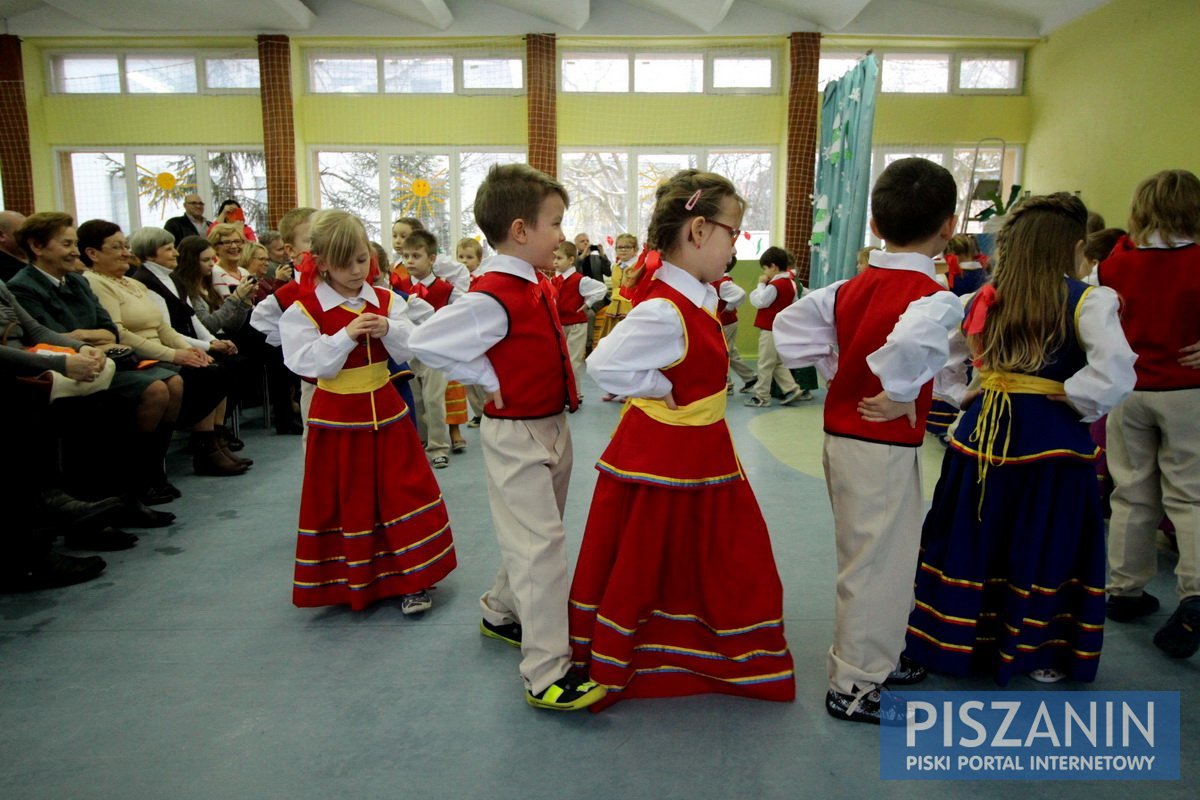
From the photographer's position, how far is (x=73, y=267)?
3.75m

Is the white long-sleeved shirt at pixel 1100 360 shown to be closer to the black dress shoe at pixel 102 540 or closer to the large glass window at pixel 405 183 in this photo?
the black dress shoe at pixel 102 540

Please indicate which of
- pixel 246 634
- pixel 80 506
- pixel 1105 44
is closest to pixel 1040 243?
pixel 246 634

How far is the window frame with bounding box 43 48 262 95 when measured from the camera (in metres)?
9.69

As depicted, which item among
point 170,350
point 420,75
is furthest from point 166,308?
point 420,75

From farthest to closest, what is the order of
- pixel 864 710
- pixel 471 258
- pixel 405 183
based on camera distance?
pixel 405 183
pixel 471 258
pixel 864 710

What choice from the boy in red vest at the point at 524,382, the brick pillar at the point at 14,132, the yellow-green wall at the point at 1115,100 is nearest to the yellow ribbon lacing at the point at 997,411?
the boy in red vest at the point at 524,382

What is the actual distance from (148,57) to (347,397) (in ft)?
31.4

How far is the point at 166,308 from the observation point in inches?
176

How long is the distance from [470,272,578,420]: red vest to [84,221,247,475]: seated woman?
2.87 metres

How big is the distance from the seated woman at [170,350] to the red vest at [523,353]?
9.42ft

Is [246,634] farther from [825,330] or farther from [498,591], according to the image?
[825,330]

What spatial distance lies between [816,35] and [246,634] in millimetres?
9156

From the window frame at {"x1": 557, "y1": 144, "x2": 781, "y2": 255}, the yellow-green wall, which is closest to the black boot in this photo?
the window frame at {"x1": 557, "y1": 144, "x2": 781, "y2": 255}

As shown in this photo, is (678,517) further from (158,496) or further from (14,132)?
(14,132)
